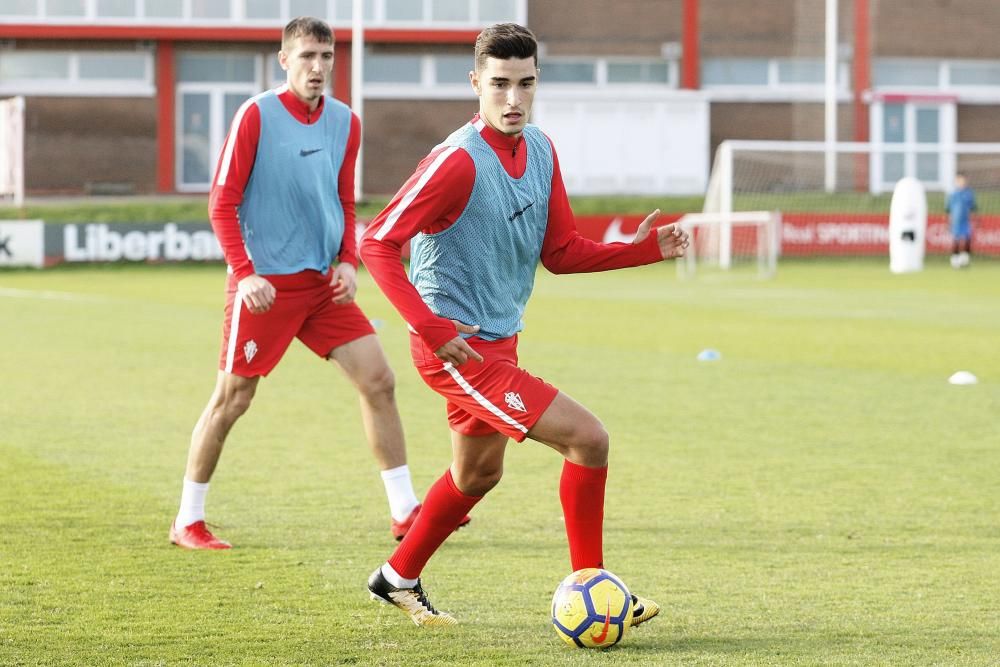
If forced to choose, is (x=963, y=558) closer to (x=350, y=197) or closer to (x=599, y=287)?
(x=350, y=197)

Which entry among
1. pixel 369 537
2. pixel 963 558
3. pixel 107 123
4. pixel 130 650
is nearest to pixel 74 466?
pixel 369 537

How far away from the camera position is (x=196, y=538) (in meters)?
6.37

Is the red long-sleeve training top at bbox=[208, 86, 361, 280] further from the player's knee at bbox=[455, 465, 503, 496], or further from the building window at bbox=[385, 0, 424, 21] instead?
the building window at bbox=[385, 0, 424, 21]

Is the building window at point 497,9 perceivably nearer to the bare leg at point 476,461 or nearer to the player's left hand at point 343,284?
the player's left hand at point 343,284

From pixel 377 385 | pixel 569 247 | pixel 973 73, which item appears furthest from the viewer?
pixel 973 73

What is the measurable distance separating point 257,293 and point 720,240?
27.6 metres

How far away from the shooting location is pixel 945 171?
44.2 meters

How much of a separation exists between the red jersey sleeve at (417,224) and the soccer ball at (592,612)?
843 millimetres

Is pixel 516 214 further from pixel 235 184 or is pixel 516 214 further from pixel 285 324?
pixel 285 324

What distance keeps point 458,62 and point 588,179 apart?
16.2ft

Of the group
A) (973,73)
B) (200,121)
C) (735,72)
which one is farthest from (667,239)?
(973,73)

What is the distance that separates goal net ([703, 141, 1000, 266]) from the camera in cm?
3562

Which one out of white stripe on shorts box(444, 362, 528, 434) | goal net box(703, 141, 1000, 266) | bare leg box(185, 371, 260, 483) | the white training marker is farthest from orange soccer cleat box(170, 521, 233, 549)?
goal net box(703, 141, 1000, 266)

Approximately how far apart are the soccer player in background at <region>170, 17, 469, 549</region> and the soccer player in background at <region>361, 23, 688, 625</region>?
1434mm
